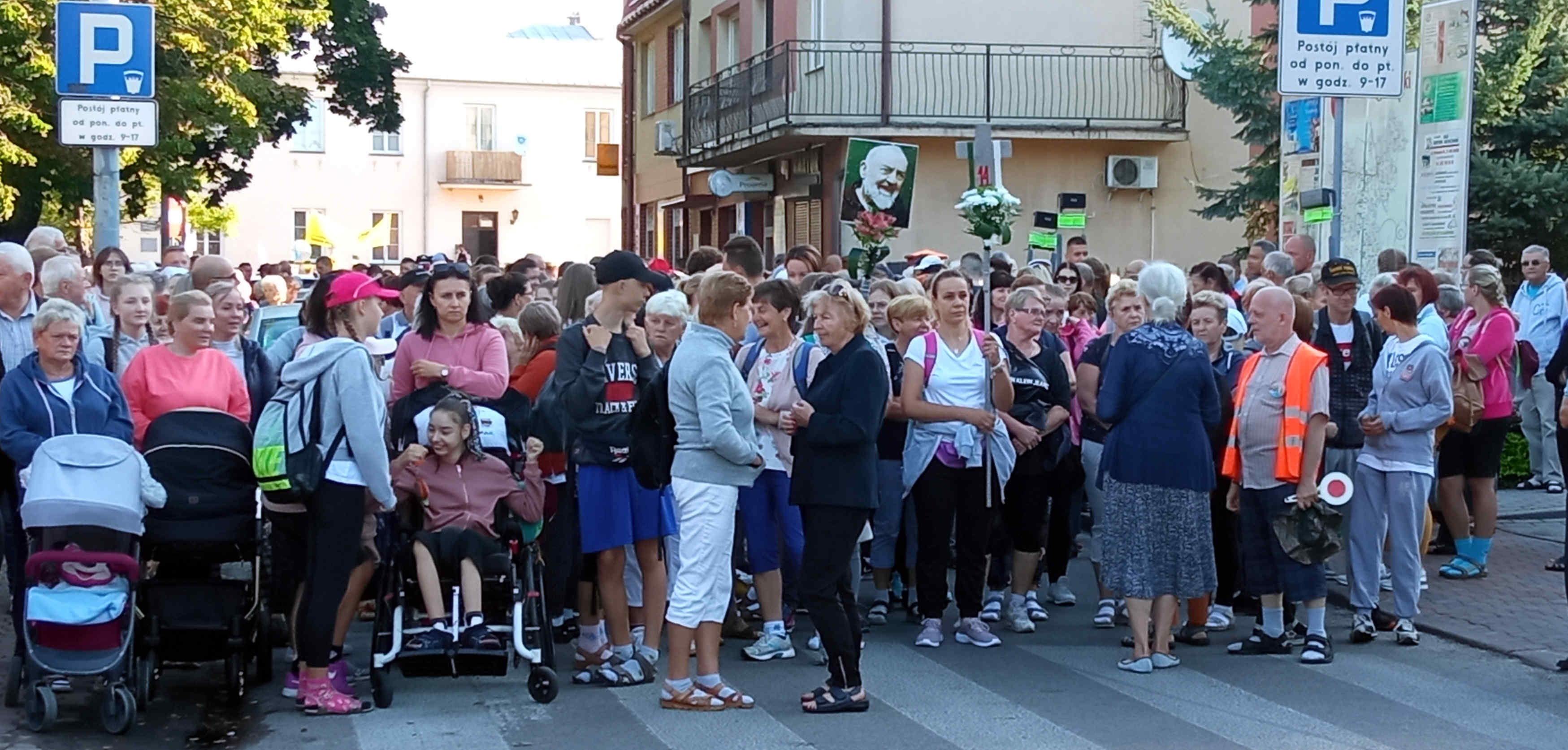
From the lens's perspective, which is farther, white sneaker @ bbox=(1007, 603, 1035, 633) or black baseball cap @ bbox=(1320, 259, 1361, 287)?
black baseball cap @ bbox=(1320, 259, 1361, 287)

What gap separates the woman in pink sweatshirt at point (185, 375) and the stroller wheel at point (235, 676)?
3.48 ft

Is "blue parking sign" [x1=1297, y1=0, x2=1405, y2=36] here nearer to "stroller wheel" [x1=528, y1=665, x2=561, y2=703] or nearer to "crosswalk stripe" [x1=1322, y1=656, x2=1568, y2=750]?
"crosswalk stripe" [x1=1322, y1=656, x2=1568, y2=750]

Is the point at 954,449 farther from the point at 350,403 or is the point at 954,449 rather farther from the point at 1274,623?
the point at 350,403

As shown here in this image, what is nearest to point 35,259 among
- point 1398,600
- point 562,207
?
point 1398,600

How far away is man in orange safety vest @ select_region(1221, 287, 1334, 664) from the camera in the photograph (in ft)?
30.2

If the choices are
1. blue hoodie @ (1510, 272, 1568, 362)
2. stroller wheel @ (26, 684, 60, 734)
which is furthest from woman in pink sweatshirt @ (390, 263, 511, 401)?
blue hoodie @ (1510, 272, 1568, 362)

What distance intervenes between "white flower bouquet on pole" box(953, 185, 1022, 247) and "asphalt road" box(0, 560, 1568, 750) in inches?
106

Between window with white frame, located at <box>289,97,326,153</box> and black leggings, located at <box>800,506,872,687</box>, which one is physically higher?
window with white frame, located at <box>289,97,326,153</box>

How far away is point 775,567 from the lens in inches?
362

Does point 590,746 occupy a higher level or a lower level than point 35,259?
lower

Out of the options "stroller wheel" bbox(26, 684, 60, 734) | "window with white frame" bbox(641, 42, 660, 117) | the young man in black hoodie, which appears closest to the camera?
"stroller wheel" bbox(26, 684, 60, 734)

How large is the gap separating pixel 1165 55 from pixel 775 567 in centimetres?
1862

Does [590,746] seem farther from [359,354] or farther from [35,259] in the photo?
[35,259]

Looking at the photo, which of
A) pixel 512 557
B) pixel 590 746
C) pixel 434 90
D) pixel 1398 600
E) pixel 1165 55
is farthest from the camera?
pixel 434 90
